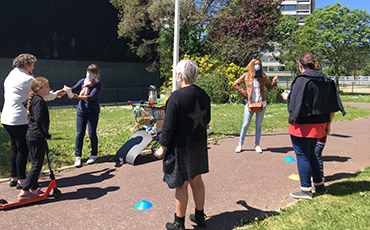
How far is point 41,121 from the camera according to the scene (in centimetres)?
405

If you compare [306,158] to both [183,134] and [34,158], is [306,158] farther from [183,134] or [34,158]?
[34,158]

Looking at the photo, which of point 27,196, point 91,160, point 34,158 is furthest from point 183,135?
point 91,160

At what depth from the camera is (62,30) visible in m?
18.7

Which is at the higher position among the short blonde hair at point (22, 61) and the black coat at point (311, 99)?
the short blonde hair at point (22, 61)

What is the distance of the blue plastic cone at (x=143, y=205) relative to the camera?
13.0ft

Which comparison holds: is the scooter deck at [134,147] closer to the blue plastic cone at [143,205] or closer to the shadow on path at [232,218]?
the blue plastic cone at [143,205]

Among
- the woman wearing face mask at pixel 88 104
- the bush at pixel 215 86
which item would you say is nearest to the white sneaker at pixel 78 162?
the woman wearing face mask at pixel 88 104

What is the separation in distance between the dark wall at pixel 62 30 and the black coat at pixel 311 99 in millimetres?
17918

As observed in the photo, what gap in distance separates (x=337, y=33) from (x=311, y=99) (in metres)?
35.1

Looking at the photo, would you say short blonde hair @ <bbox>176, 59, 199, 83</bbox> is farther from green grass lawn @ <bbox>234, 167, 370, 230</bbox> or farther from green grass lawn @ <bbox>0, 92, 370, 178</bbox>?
green grass lawn @ <bbox>0, 92, 370, 178</bbox>

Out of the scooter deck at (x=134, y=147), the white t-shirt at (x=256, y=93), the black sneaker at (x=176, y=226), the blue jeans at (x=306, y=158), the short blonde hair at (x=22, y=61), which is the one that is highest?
the short blonde hair at (x=22, y=61)

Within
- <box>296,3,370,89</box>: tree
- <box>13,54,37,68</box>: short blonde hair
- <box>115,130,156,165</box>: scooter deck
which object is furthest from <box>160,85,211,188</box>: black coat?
<box>296,3,370,89</box>: tree

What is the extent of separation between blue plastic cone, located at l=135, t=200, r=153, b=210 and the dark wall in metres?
17.1

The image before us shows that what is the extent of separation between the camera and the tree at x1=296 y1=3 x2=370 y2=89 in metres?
33.5
